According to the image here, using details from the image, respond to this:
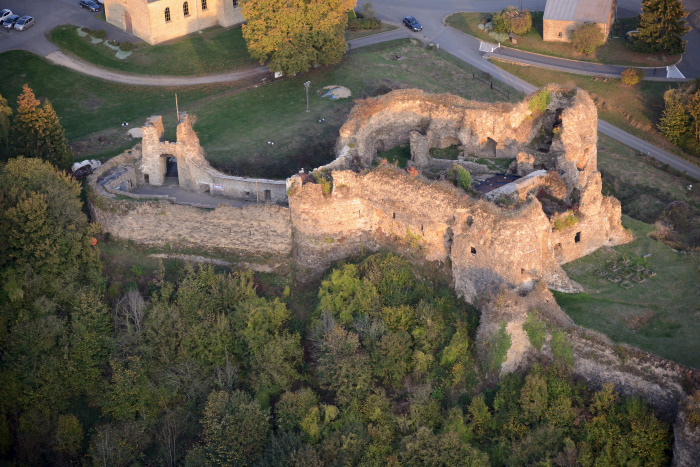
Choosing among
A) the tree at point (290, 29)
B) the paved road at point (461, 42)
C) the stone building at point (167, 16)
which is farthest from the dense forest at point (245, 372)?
the paved road at point (461, 42)

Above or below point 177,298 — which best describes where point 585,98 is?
above

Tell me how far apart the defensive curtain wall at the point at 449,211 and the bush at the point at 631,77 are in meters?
20.7

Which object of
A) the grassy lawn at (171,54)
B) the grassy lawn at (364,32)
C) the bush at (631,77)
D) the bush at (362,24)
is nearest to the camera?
the bush at (631,77)

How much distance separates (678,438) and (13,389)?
3346cm

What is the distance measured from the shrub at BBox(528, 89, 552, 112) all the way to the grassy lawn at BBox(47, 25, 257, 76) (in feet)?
92.0

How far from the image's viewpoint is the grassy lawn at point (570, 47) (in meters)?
80.2

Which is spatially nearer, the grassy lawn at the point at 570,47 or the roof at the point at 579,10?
the grassy lawn at the point at 570,47

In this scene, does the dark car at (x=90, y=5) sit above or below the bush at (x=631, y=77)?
above

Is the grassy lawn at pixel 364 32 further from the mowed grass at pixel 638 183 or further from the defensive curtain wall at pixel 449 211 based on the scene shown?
the defensive curtain wall at pixel 449 211

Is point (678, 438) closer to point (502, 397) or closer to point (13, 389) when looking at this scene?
point (502, 397)

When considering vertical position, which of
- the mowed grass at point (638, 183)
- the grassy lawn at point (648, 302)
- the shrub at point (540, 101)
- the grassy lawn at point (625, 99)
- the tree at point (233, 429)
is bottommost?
the tree at point (233, 429)

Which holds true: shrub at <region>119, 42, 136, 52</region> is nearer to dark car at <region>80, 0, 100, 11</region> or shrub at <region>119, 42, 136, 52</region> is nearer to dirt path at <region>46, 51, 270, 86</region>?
dirt path at <region>46, 51, 270, 86</region>

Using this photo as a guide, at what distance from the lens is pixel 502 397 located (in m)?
45.8

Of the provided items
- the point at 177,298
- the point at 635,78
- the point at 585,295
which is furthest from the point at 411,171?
the point at 635,78
